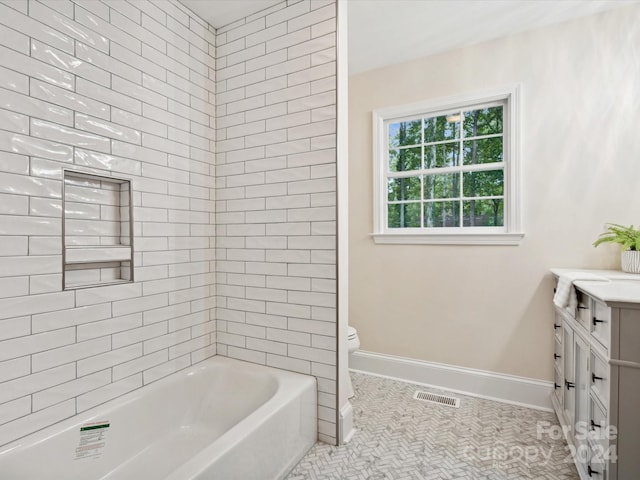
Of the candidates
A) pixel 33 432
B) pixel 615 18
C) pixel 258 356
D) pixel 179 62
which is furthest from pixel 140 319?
pixel 615 18

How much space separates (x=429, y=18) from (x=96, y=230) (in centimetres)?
241

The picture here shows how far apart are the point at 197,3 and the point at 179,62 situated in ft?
1.21

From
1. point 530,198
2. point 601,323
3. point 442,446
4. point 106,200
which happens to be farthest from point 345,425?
point 530,198

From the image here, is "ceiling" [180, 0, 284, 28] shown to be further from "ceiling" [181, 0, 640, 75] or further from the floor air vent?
the floor air vent

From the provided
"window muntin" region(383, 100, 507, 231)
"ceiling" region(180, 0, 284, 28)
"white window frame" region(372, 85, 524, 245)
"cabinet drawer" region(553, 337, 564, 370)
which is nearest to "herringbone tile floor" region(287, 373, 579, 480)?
"cabinet drawer" region(553, 337, 564, 370)

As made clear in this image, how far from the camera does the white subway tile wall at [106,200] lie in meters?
1.35

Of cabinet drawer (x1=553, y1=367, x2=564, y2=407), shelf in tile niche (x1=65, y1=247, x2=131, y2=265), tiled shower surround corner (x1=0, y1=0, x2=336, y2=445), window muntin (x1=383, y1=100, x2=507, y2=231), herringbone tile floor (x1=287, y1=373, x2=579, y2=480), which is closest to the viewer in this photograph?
tiled shower surround corner (x1=0, y1=0, x2=336, y2=445)

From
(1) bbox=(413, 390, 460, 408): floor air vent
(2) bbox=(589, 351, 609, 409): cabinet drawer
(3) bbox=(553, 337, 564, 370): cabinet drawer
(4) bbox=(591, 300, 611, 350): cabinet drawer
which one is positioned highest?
(4) bbox=(591, 300, 611, 350): cabinet drawer

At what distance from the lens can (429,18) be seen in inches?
90.6

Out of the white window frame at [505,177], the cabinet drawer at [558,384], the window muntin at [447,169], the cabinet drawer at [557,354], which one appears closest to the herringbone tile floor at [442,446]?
the cabinet drawer at [558,384]

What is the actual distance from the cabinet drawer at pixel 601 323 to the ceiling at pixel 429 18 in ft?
6.23

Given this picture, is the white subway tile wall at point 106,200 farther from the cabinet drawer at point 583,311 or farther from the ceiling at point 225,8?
the cabinet drawer at point 583,311

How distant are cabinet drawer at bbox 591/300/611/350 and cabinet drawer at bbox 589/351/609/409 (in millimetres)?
85

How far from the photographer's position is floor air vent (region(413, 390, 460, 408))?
95.7 inches
